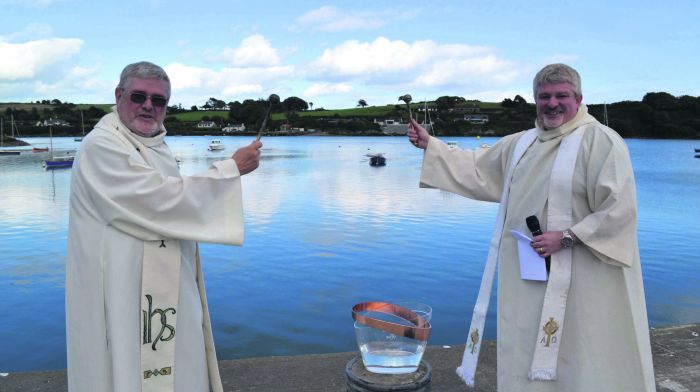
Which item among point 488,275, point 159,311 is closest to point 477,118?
point 488,275

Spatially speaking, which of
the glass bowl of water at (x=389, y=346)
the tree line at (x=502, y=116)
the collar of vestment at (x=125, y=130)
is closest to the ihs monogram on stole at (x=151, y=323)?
the collar of vestment at (x=125, y=130)

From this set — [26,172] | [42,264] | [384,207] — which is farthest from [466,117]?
[42,264]

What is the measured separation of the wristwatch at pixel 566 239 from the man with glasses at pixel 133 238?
5.43 feet

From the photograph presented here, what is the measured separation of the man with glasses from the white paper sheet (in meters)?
1.52

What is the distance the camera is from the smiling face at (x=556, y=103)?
3143mm

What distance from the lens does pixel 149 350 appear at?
2.94 metres

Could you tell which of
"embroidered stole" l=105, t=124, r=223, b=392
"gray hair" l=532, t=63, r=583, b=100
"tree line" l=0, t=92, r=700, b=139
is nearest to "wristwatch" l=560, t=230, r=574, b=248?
"gray hair" l=532, t=63, r=583, b=100

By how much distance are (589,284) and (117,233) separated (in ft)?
8.01

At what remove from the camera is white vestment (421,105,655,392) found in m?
2.98

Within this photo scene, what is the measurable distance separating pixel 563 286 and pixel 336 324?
7.87m

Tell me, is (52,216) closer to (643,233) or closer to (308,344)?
(308,344)

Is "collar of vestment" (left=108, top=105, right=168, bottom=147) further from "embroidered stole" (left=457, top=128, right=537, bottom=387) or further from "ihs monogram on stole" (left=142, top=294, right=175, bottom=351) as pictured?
"embroidered stole" (left=457, top=128, right=537, bottom=387)

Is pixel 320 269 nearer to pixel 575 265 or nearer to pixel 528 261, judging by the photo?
pixel 528 261

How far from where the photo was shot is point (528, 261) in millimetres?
3201
